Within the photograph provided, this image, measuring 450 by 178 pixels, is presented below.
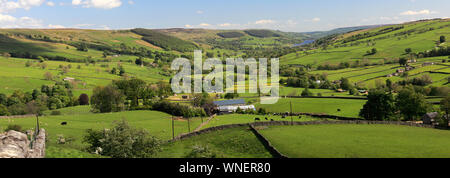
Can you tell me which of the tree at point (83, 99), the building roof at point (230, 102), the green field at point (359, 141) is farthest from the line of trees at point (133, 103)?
the green field at point (359, 141)

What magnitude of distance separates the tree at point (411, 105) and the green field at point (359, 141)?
83.4 ft

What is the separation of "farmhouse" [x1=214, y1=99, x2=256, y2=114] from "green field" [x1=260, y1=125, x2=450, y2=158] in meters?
43.7

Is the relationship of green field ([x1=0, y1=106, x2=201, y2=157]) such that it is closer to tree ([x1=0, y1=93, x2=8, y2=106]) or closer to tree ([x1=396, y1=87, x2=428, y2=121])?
tree ([x1=0, y1=93, x2=8, y2=106])

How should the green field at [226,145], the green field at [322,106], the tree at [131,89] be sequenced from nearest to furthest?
the green field at [226,145] < the green field at [322,106] < the tree at [131,89]

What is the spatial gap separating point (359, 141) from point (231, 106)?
57995 millimetres

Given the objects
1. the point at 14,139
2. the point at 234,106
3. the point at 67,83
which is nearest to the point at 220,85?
the point at 234,106

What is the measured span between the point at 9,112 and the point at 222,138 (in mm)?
66639

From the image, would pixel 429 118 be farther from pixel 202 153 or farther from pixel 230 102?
pixel 230 102

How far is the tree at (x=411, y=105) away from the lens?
190 ft

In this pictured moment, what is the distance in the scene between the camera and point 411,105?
191ft

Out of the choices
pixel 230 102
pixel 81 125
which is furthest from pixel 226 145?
pixel 230 102

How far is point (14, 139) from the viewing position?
69.8 feet

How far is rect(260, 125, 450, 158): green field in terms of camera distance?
24267 mm

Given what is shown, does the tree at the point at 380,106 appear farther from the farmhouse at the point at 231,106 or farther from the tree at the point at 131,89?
the tree at the point at 131,89
